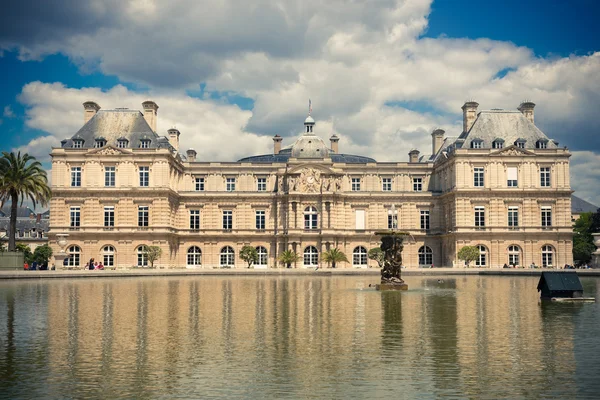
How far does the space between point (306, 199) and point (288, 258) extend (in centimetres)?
771

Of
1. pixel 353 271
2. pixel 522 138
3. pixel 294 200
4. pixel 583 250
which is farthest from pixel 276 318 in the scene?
pixel 583 250

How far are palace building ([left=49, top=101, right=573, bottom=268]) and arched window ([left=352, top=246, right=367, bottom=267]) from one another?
0.13 metres

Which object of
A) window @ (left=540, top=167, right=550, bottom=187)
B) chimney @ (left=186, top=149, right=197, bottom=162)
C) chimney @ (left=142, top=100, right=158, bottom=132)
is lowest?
window @ (left=540, top=167, right=550, bottom=187)

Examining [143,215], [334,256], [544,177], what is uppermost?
[544,177]

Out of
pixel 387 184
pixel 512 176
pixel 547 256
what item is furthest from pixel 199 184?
pixel 547 256

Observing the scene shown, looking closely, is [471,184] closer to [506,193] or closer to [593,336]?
[506,193]

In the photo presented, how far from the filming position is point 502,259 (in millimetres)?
70438

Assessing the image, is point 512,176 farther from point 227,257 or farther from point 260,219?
point 227,257

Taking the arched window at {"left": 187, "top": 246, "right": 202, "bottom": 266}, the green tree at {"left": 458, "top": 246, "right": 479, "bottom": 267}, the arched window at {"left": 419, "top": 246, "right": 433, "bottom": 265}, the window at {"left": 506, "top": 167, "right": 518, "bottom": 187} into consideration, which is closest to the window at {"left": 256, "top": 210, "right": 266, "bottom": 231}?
the arched window at {"left": 187, "top": 246, "right": 202, "bottom": 266}

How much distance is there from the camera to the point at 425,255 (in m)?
76.9

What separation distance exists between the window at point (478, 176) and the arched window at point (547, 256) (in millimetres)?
9614

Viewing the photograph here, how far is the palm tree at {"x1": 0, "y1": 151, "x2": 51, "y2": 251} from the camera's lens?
59.4 meters

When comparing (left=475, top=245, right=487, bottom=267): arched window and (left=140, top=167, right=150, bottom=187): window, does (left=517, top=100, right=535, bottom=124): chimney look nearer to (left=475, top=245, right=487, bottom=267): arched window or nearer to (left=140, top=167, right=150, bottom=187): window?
(left=475, top=245, right=487, bottom=267): arched window

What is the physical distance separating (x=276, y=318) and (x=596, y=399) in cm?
1244
